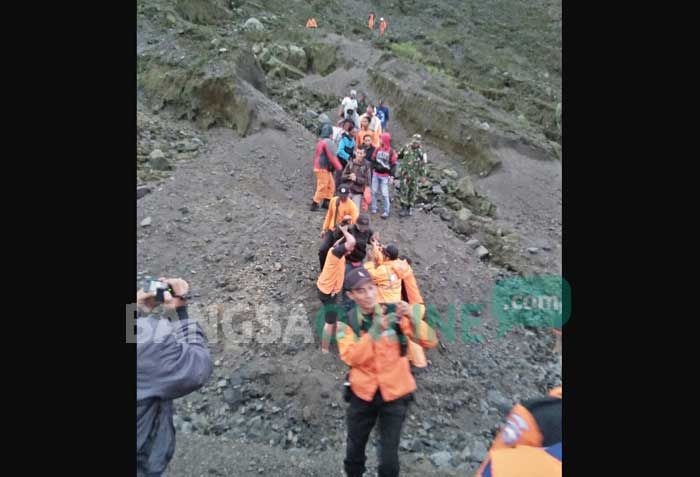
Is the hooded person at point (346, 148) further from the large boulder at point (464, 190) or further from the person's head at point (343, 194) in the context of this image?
the large boulder at point (464, 190)

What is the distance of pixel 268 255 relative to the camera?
7.30m

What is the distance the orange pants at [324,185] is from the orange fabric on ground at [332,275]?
3530 mm

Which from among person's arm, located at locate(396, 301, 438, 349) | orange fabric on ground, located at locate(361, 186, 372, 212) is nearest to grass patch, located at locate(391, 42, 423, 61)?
orange fabric on ground, located at locate(361, 186, 372, 212)

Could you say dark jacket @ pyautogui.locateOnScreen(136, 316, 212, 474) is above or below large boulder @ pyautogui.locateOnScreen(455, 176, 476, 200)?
above

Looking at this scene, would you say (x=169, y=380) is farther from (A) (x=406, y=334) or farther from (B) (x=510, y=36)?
(B) (x=510, y=36)

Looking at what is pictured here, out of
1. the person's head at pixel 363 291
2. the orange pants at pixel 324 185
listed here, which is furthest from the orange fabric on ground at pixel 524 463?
the orange pants at pixel 324 185

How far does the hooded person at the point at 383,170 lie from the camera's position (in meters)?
8.98

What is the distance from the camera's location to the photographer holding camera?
252cm

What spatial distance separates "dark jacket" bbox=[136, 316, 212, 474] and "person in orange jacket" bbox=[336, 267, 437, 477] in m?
1.02

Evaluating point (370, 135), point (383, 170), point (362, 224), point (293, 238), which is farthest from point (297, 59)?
point (362, 224)

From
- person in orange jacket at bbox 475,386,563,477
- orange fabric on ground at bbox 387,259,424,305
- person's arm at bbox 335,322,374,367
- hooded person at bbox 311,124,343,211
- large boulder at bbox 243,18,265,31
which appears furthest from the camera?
large boulder at bbox 243,18,265,31

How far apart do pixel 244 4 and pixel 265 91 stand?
13.5m

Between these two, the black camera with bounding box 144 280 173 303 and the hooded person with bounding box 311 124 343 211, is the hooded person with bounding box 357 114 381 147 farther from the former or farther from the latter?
the black camera with bounding box 144 280 173 303
